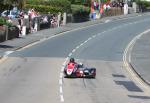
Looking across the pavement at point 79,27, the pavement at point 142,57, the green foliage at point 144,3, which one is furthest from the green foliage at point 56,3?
the green foliage at point 144,3

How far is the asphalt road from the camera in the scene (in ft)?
83.6

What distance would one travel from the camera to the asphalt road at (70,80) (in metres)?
25.5

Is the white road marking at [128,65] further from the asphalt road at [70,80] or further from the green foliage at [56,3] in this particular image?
the green foliage at [56,3]

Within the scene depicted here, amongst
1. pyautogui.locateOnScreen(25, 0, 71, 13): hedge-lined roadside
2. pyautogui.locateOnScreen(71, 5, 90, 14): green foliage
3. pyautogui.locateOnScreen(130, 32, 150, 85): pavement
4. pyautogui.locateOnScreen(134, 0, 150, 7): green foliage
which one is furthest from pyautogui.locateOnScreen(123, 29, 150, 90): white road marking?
pyautogui.locateOnScreen(134, 0, 150, 7): green foliage

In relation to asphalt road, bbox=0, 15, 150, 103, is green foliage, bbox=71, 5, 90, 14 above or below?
above

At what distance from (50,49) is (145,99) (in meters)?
21.9

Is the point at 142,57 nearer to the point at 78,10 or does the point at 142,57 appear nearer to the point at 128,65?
the point at 128,65

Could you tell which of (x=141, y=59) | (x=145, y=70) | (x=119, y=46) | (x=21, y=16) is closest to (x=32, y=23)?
(x=21, y=16)

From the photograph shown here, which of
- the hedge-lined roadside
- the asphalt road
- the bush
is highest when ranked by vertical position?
the hedge-lined roadside

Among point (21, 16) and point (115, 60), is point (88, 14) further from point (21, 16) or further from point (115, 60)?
point (115, 60)

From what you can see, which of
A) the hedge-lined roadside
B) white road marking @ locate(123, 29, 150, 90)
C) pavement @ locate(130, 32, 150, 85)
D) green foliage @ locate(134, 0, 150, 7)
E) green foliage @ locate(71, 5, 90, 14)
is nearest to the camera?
white road marking @ locate(123, 29, 150, 90)

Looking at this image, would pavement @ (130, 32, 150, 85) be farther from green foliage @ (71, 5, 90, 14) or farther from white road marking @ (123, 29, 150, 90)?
green foliage @ (71, 5, 90, 14)

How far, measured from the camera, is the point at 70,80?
31.5 meters

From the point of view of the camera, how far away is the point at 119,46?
53.5 meters
